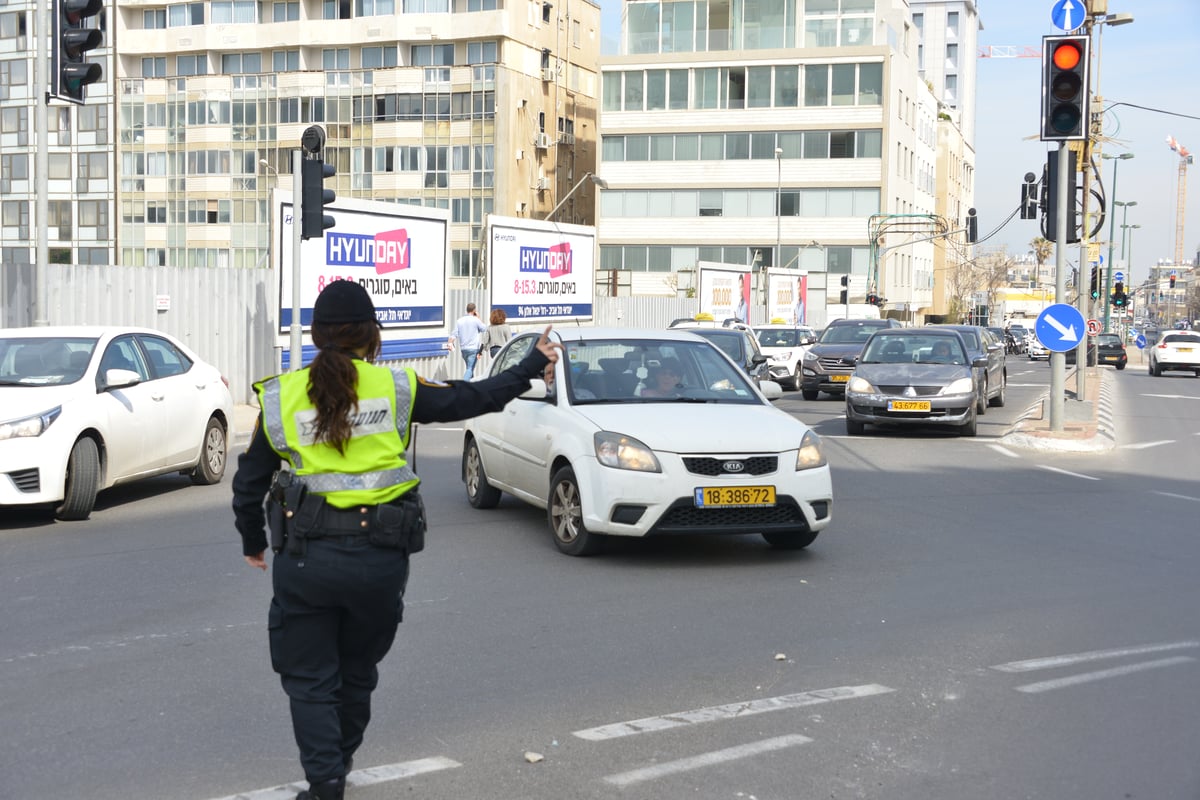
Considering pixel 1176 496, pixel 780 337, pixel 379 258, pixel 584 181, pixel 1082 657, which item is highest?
pixel 584 181

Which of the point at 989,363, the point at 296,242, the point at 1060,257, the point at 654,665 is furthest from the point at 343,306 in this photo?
the point at 989,363

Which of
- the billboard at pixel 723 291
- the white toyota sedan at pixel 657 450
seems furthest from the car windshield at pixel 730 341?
the billboard at pixel 723 291

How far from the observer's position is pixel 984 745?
17.5 feet

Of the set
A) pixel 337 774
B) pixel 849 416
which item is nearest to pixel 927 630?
pixel 337 774

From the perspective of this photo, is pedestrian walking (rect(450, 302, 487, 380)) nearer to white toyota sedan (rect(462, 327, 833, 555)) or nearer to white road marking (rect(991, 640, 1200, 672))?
white toyota sedan (rect(462, 327, 833, 555))

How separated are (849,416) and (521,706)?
47.9 ft

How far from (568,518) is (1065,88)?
1047 cm

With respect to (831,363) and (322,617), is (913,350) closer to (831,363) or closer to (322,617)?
(831,363)

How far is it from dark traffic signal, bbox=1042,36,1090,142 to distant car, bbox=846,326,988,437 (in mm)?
3930

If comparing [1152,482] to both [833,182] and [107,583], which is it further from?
[833,182]

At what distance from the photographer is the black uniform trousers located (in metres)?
4.35

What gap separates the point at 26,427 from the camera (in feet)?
34.7

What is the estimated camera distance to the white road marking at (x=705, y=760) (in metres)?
4.90

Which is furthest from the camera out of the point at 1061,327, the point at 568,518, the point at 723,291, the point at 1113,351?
the point at 1113,351
